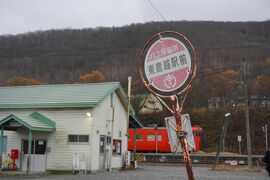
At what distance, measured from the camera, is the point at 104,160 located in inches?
920

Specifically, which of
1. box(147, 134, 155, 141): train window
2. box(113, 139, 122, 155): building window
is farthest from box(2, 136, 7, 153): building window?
box(147, 134, 155, 141): train window

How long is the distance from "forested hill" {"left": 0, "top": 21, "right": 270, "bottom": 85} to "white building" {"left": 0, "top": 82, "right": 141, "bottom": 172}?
46571 mm

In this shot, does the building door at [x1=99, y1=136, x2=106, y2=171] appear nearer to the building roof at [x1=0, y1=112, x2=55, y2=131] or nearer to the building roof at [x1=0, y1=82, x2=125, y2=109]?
the building roof at [x1=0, y1=82, x2=125, y2=109]

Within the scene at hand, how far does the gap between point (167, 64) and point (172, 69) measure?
0.10 meters

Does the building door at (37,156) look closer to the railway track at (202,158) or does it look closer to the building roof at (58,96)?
the building roof at (58,96)

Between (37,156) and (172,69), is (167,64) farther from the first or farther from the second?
(37,156)

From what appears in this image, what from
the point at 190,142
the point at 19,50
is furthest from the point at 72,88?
the point at 19,50

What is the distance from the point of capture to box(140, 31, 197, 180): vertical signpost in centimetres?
554

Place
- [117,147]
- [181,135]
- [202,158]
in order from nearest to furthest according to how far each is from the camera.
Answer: [181,135], [117,147], [202,158]

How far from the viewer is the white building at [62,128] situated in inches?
842

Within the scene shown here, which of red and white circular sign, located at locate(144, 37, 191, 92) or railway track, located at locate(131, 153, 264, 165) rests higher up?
red and white circular sign, located at locate(144, 37, 191, 92)

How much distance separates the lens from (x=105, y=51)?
95.6 meters

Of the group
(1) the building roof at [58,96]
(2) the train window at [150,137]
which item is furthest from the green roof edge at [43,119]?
(2) the train window at [150,137]

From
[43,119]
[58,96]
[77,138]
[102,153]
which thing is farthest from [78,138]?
[58,96]
